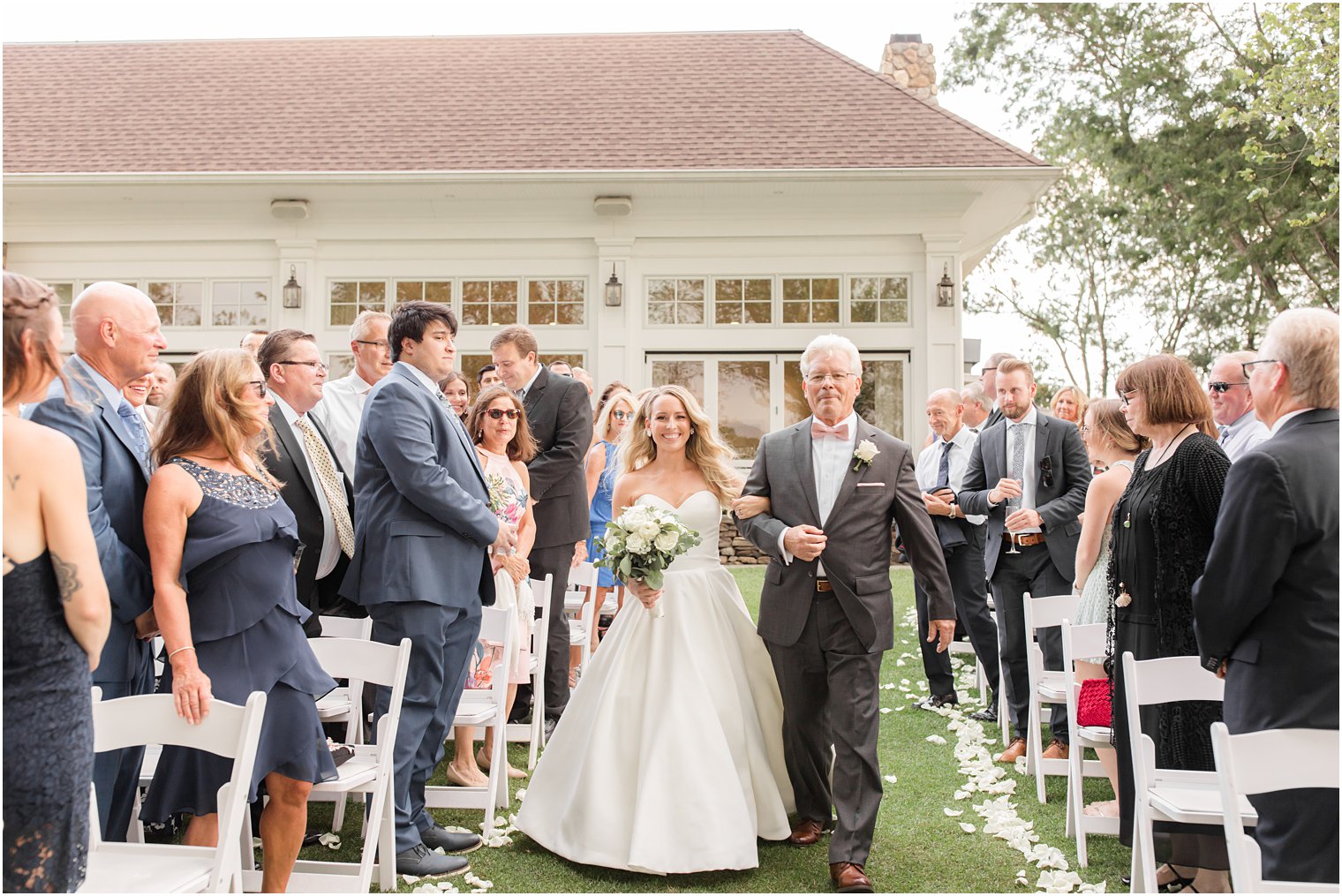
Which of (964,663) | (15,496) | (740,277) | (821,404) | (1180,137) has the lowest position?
(964,663)

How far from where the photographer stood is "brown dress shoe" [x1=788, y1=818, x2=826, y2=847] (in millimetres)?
4816

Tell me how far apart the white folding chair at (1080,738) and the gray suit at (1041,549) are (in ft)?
4.11

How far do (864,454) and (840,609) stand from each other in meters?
0.70

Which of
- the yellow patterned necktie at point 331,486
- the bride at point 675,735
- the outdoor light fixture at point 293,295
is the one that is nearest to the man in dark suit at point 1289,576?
the bride at point 675,735

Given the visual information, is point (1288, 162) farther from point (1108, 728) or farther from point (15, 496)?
point (15, 496)

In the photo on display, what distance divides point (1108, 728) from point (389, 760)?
3.20 meters

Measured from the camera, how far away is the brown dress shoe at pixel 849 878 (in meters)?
4.25

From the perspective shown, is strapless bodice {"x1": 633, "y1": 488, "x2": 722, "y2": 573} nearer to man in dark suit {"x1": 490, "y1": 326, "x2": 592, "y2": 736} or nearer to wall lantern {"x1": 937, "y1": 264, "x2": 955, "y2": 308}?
man in dark suit {"x1": 490, "y1": 326, "x2": 592, "y2": 736}

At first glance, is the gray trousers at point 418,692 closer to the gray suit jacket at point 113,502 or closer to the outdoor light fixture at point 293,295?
the gray suit jacket at point 113,502

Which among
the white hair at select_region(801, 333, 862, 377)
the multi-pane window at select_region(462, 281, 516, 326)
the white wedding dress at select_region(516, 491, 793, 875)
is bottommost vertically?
the white wedding dress at select_region(516, 491, 793, 875)

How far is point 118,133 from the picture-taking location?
55.6 feet

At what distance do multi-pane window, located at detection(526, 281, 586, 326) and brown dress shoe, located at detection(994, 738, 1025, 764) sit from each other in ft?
34.9

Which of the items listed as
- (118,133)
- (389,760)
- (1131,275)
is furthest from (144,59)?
(1131,275)

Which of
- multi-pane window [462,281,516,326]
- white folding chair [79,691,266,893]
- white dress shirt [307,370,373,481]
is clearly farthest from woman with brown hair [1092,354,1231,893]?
multi-pane window [462,281,516,326]
